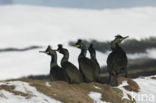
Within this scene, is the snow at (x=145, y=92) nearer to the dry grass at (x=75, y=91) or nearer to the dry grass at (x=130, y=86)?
the dry grass at (x=130, y=86)

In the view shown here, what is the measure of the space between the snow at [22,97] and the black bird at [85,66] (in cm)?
534

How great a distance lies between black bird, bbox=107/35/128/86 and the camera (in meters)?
26.6

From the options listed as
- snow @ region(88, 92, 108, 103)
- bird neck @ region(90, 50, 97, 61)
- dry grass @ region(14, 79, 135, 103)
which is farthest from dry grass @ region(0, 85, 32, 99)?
bird neck @ region(90, 50, 97, 61)

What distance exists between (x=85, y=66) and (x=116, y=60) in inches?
135

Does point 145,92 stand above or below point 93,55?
below

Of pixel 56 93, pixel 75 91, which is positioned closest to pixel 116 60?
pixel 75 91

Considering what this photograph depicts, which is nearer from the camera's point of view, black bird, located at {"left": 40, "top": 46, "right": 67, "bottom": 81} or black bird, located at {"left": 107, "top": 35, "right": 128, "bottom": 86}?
black bird, located at {"left": 40, "top": 46, "right": 67, "bottom": 81}

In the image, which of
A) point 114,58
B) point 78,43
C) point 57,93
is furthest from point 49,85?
point 114,58

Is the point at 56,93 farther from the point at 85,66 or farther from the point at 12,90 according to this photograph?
the point at 85,66

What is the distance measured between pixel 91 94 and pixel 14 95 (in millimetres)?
4456

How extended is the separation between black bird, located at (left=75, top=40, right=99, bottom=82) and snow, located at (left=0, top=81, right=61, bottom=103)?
5.34 m

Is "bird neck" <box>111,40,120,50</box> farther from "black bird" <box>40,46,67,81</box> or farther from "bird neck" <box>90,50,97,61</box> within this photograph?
"black bird" <box>40,46,67,81</box>

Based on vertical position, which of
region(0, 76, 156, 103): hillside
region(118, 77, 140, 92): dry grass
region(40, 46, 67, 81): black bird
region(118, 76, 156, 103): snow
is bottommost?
region(118, 76, 156, 103): snow

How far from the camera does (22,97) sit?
17562mm
